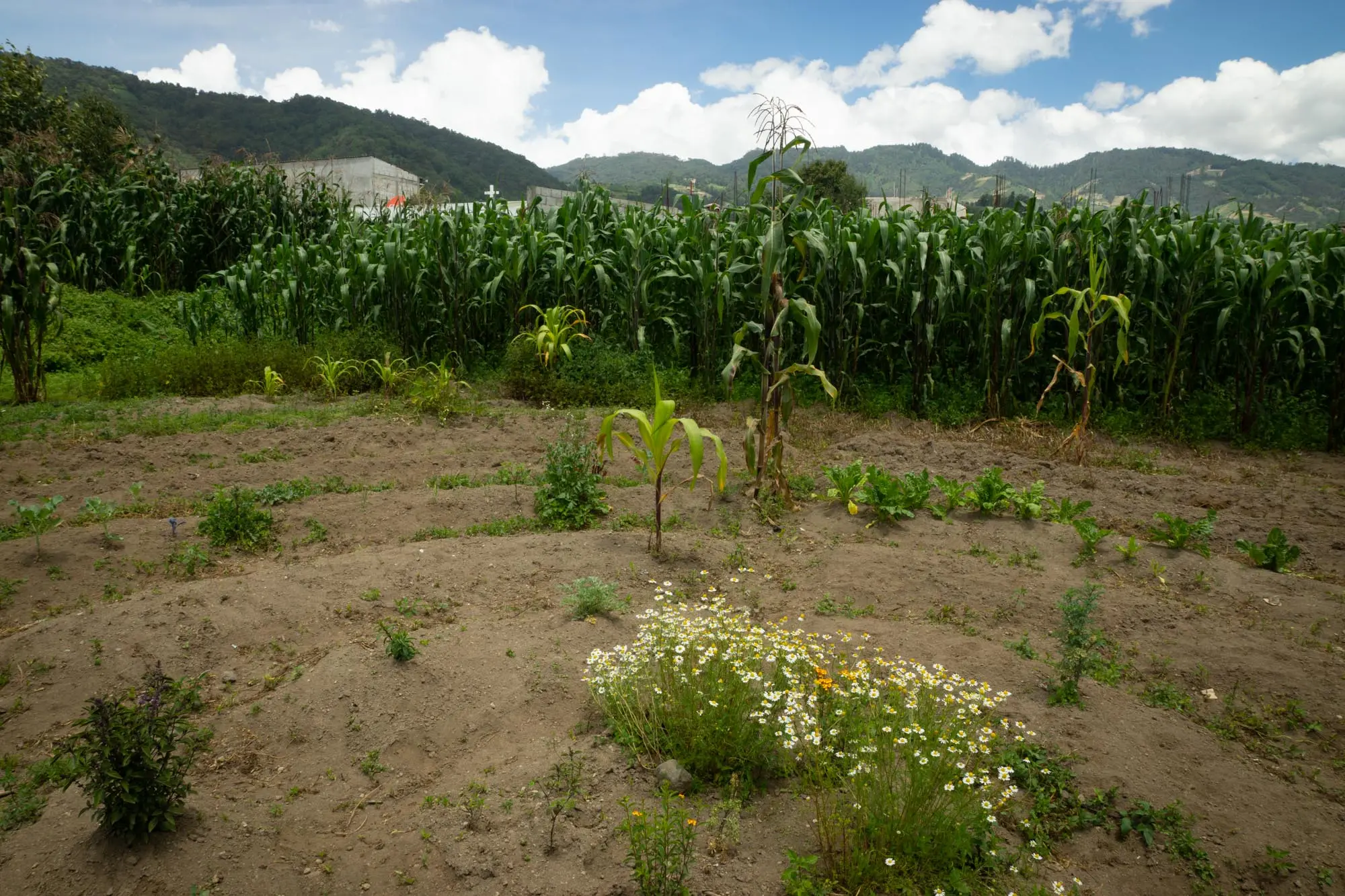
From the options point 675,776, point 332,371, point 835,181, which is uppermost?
point 835,181

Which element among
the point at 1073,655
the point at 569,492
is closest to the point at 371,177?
the point at 569,492

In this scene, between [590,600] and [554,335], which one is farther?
[554,335]

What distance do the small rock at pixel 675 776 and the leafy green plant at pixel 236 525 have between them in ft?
10.2

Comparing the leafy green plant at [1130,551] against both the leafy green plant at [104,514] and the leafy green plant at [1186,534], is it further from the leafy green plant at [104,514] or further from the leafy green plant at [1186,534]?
the leafy green plant at [104,514]

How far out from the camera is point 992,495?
5090mm

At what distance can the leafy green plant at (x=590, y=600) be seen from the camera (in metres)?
3.73

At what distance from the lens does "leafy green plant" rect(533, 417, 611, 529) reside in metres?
5.01

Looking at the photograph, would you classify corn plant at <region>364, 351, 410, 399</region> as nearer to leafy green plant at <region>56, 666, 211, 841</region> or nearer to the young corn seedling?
the young corn seedling

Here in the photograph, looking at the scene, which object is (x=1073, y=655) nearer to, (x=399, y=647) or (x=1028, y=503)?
(x=1028, y=503)

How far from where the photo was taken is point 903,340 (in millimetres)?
8422

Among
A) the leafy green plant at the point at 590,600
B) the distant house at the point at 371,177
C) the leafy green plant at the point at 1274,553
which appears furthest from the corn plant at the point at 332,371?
the distant house at the point at 371,177

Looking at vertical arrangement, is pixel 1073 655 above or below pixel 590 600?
above

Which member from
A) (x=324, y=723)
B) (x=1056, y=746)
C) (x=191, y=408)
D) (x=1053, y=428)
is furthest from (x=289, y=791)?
(x=1053, y=428)

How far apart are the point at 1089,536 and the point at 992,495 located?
67 cm
